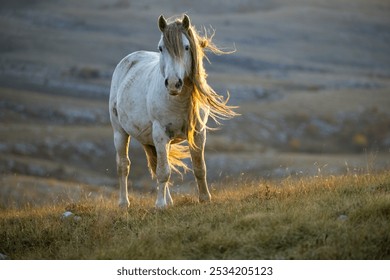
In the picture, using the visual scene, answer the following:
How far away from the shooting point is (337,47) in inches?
4702

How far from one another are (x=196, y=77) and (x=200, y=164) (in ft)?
5.62

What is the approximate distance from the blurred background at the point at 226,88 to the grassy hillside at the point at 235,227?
149cm

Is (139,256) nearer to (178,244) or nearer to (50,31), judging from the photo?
(178,244)

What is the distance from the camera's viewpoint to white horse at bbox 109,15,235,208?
9.72 metres

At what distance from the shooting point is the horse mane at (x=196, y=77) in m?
9.69

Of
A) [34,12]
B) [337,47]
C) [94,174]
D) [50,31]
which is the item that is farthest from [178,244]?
[34,12]

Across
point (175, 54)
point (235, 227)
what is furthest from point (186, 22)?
point (235, 227)

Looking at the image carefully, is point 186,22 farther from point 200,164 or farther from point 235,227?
point 235,227

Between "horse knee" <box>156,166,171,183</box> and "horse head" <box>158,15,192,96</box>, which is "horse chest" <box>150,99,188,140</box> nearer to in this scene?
"horse knee" <box>156,166,171,183</box>

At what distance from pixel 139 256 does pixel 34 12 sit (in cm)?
15385

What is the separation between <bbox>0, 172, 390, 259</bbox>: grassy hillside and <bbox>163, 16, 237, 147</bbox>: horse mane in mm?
1448

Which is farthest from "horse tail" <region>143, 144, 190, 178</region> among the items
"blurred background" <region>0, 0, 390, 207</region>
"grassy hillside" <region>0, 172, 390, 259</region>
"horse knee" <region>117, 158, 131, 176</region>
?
"grassy hillside" <region>0, 172, 390, 259</region>

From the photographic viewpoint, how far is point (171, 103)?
A: 34.0 ft

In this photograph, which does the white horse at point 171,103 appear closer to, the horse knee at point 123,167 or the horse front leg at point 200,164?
the horse front leg at point 200,164
